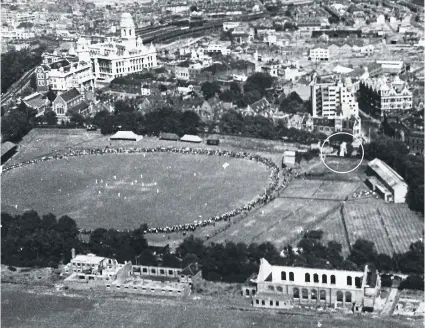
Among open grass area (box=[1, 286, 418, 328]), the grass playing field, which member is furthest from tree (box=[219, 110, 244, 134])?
open grass area (box=[1, 286, 418, 328])

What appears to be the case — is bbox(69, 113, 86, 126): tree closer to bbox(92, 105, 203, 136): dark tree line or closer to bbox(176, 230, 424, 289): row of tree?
bbox(92, 105, 203, 136): dark tree line

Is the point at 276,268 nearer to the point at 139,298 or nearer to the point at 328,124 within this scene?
the point at 139,298

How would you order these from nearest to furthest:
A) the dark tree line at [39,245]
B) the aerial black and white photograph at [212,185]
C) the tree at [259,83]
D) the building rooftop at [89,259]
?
the aerial black and white photograph at [212,185], the building rooftop at [89,259], the dark tree line at [39,245], the tree at [259,83]

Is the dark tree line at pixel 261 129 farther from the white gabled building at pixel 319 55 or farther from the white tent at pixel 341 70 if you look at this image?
the white gabled building at pixel 319 55

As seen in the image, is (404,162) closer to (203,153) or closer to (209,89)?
(203,153)

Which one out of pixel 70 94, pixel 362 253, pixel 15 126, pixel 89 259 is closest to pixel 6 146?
pixel 15 126

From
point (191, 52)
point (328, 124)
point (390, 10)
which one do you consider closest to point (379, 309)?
point (328, 124)

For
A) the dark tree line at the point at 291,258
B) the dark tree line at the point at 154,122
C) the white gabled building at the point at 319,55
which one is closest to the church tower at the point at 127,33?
the white gabled building at the point at 319,55
